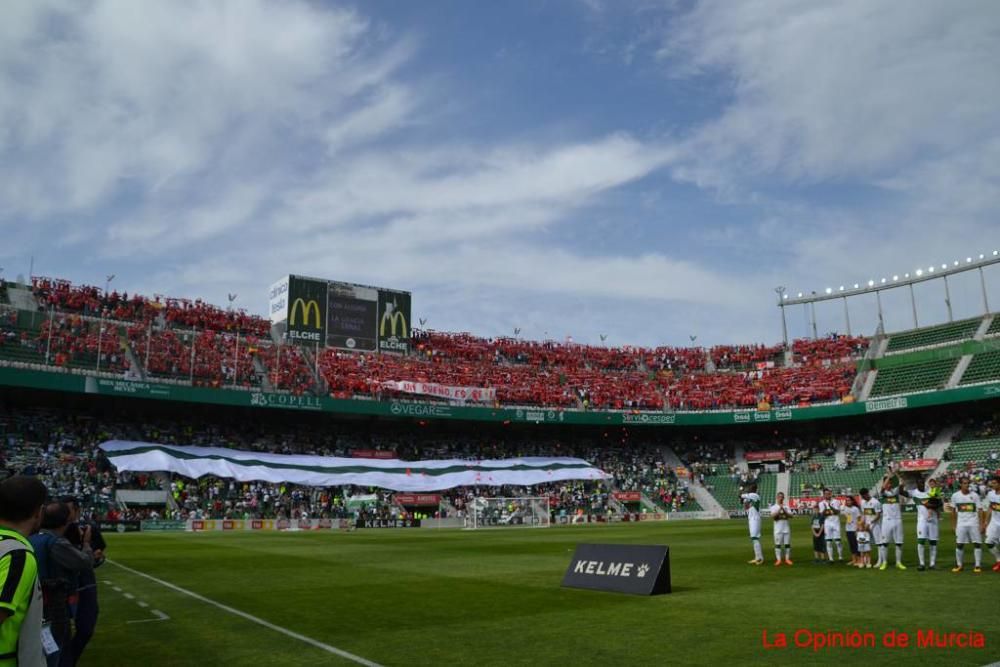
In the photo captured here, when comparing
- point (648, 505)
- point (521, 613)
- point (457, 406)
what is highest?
point (457, 406)

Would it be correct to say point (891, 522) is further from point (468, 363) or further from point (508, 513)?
point (468, 363)

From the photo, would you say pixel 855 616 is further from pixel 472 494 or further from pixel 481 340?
pixel 481 340

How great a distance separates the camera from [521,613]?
43.5 feet

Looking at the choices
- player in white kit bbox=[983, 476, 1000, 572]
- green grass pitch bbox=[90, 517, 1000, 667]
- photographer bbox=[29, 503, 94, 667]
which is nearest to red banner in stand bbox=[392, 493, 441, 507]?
green grass pitch bbox=[90, 517, 1000, 667]

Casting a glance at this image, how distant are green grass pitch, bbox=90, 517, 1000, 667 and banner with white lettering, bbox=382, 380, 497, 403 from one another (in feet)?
130

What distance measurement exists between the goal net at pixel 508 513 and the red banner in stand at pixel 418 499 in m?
2.71

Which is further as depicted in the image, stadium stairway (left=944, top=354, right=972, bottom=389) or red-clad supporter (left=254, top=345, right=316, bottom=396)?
stadium stairway (left=944, top=354, right=972, bottom=389)

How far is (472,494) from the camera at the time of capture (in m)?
57.9

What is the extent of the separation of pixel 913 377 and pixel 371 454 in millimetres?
45124

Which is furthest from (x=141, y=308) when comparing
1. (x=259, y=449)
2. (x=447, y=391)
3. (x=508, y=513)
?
(x=508, y=513)

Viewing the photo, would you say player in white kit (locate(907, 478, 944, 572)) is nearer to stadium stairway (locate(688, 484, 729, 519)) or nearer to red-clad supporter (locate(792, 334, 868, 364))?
stadium stairway (locate(688, 484, 729, 519))

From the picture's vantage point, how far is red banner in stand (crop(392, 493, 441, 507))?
54531 mm

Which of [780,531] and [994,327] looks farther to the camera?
[994,327]

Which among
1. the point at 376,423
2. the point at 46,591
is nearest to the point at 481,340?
the point at 376,423
